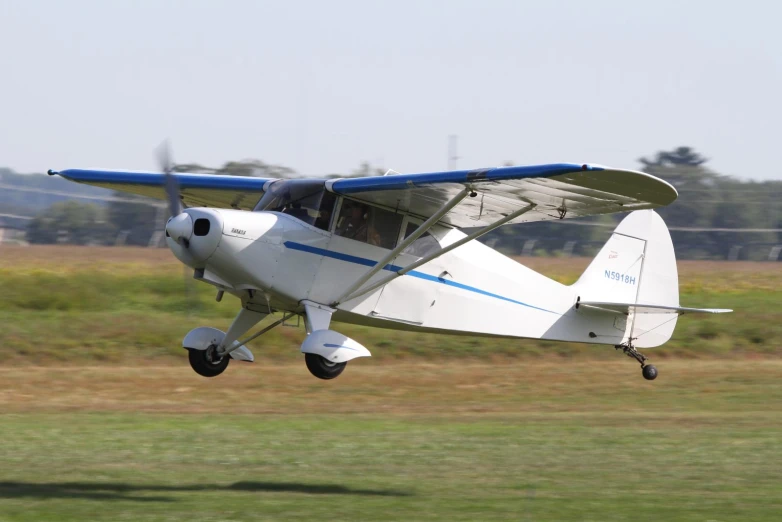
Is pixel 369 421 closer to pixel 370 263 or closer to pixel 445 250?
pixel 370 263

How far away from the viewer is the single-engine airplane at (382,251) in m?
10.4

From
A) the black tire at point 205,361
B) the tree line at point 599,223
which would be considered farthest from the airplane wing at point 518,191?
the tree line at point 599,223

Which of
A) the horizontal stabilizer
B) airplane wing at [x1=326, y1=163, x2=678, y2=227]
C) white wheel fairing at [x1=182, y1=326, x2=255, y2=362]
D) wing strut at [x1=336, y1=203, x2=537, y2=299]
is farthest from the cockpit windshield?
the horizontal stabilizer

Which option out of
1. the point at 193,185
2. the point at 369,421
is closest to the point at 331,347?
the point at 193,185

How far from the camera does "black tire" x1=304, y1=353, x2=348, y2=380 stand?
10672 mm

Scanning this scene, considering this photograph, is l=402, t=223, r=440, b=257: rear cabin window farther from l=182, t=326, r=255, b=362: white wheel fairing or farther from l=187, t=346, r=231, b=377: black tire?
l=187, t=346, r=231, b=377: black tire

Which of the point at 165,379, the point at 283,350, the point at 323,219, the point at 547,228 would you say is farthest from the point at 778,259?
the point at 323,219

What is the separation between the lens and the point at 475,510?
364 inches

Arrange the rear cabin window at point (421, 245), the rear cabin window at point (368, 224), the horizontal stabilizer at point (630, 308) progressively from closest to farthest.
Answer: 1. the rear cabin window at point (368, 224)
2. the rear cabin window at point (421, 245)
3. the horizontal stabilizer at point (630, 308)

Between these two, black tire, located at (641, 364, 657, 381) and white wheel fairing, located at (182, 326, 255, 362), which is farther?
black tire, located at (641, 364, 657, 381)

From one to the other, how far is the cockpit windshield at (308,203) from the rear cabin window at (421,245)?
1.04m

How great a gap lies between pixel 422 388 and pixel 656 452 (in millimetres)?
6577

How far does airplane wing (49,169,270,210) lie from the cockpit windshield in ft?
3.16

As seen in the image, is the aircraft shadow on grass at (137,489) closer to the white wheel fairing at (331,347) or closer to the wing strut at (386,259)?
the white wheel fairing at (331,347)
